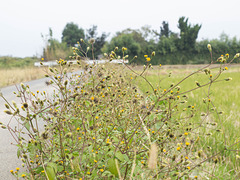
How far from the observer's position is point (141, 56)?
32.6 m

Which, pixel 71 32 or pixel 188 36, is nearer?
pixel 188 36

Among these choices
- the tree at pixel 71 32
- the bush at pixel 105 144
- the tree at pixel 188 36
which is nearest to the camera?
the bush at pixel 105 144

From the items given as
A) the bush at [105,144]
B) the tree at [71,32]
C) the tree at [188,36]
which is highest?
the tree at [71,32]

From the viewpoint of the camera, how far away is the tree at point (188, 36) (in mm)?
33862

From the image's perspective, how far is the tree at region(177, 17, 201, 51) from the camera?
111ft

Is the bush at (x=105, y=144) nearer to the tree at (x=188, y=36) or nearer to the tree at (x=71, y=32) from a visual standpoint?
the tree at (x=188, y=36)

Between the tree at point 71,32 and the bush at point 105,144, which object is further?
the tree at point 71,32

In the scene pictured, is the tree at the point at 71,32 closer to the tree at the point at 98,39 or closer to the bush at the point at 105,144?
the tree at the point at 98,39

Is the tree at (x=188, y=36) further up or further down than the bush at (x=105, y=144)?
further up

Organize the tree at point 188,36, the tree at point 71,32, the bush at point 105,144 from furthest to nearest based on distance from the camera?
the tree at point 71,32, the tree at point 188,36, the bush at point 105,144

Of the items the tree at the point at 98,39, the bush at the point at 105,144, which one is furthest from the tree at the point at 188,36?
the bush at the point at 105,144

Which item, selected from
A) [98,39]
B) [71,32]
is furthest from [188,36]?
[71,32]

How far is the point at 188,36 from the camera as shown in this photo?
33.9 meters

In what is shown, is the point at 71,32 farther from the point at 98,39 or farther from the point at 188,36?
the point at 188,36
